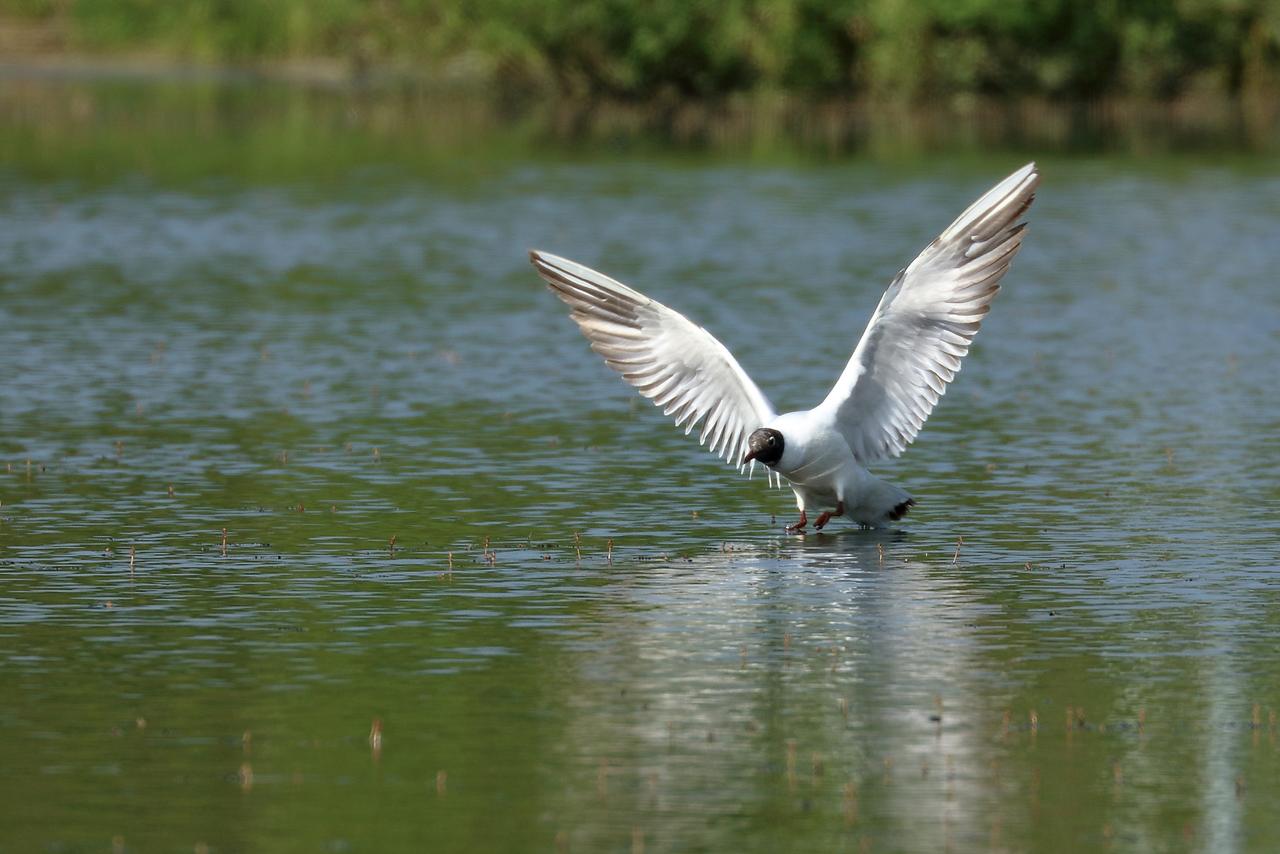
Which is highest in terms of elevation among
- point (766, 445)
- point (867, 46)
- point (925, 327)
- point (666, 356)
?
point (925, 327)

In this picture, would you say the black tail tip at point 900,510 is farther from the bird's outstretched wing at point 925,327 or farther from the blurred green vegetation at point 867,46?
the blurred green vegetation at point 867,46

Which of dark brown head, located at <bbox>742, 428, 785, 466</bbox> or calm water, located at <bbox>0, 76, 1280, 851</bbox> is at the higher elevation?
dark brown head, located at <bbox>742, 428, 785, 466</bbox>

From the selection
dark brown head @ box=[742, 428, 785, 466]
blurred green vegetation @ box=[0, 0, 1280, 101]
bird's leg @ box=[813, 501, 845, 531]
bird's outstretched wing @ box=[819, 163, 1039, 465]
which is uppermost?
bird's outstretched wing @ box=[819, 163, 1039, 465]

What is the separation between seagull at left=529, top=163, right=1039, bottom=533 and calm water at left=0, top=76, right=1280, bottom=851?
0.54 m

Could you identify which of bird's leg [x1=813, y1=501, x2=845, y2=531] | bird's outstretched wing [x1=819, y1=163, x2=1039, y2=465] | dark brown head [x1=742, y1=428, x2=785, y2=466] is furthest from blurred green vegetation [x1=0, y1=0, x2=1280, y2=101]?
dark brown head [x1=742, y1=428, x2=785, y2=466]

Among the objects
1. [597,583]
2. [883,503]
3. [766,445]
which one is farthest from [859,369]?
[597,583]

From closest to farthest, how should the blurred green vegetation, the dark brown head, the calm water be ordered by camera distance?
1. the calm water
2. the dark brown head
3. the blurred green vegetation

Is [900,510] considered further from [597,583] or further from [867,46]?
[867,46]

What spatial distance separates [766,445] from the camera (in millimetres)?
15727

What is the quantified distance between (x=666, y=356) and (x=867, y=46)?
176 feet

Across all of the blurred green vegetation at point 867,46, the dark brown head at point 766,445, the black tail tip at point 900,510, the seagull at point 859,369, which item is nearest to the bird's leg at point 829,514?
the seagull at point 859,369

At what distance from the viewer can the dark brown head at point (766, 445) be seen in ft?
51.5

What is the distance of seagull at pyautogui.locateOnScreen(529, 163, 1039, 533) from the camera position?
16.2m

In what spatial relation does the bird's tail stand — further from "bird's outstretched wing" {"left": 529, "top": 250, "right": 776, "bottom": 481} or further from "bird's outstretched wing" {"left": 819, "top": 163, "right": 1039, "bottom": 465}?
"bird's outstretched wing" {"left": 529, "top": 250, "right": 776, "bottom": 481}
